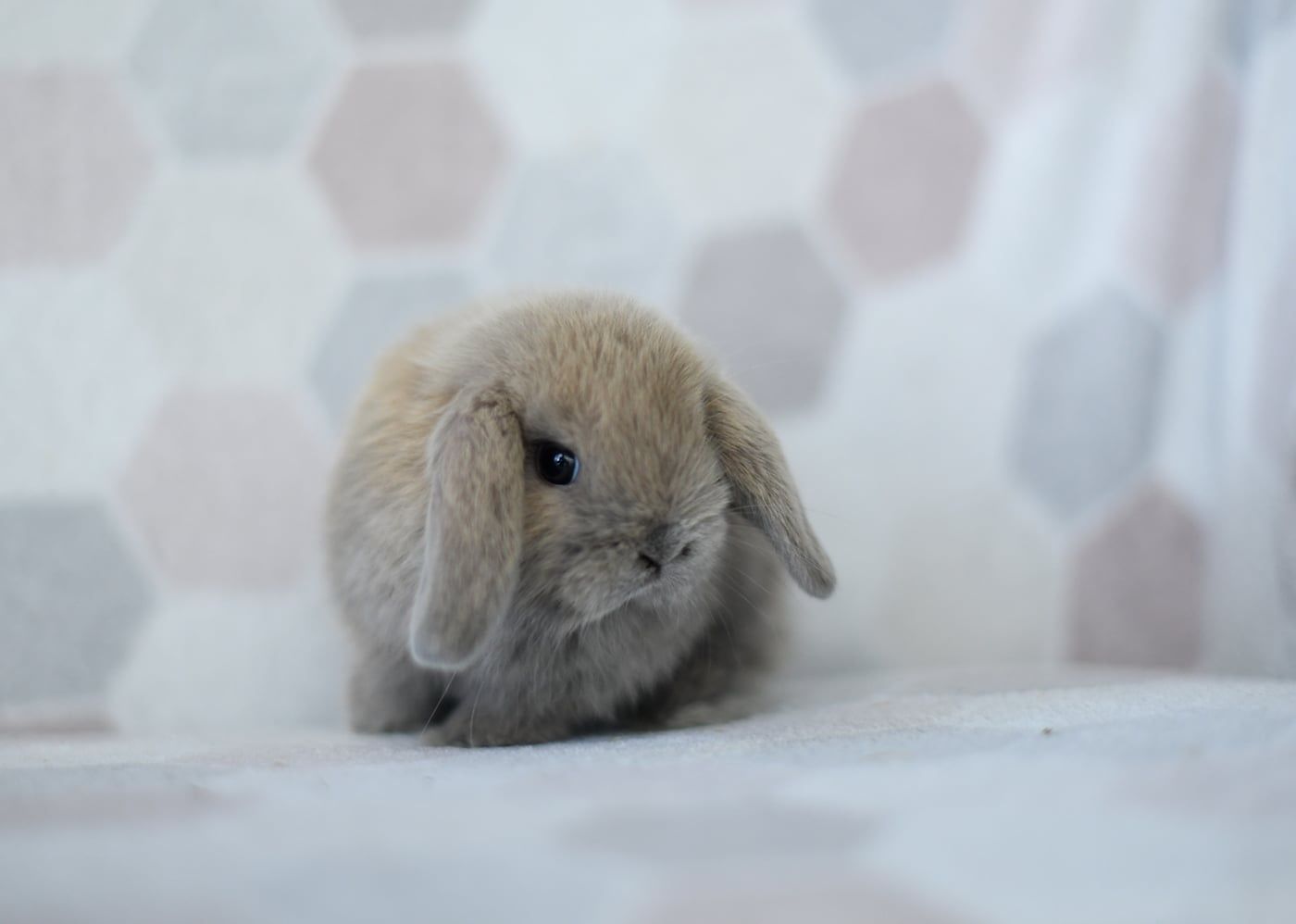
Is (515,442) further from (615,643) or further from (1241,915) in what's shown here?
(1241,915)

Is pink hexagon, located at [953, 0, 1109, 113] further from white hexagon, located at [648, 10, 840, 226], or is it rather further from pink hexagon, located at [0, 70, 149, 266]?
pink hexagon, located at [0, 70, 149, 266]

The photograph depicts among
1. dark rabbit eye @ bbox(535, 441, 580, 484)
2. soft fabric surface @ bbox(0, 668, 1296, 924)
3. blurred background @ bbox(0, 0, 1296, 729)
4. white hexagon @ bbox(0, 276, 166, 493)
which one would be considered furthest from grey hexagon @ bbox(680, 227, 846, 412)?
white hexagon @ bbox(0, 276, 166, 493)

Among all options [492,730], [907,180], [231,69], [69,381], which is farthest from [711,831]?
[231,69]

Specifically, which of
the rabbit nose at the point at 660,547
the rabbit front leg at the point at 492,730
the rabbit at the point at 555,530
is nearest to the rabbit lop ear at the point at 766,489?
the rabbit at the point at 555,530

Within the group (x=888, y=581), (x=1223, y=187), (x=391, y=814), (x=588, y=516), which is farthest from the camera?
(x=888, y=581)

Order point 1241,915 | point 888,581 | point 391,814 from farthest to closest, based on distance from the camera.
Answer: point 888,581
point 391,814
point 1241,915

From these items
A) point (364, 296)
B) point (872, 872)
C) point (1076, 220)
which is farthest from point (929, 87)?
point (872, 872)
